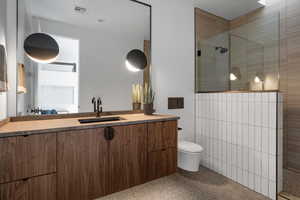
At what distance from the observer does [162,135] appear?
6.59ft

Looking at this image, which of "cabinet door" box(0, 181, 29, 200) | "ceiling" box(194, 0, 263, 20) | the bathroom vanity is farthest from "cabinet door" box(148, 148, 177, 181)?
"ceiling" box(194, 0, 263, 20)

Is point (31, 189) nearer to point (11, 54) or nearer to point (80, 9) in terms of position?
point (11, 54)

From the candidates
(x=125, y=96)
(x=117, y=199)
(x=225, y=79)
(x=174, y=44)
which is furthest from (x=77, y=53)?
(x=225, y=79)

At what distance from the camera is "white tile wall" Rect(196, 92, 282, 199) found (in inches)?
69.3

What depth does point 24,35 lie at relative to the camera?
1677mm

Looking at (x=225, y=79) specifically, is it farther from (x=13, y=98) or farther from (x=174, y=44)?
(x=13, y=98)

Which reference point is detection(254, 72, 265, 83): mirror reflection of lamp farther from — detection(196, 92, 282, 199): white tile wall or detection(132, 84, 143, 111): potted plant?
detection(132, 84, 143, 111): potted plant

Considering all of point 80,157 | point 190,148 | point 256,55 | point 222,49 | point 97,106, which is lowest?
point 190,148

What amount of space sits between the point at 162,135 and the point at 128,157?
51cm

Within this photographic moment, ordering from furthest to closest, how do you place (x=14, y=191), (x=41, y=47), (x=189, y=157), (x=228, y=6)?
(x=228, y=6), (x=189, y=157), (x=41, y=47), (x=14, y=191)

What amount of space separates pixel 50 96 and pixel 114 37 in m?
1.11

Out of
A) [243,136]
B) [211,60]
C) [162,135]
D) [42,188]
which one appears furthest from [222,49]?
[42,188]

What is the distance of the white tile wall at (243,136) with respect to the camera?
176 centimetres

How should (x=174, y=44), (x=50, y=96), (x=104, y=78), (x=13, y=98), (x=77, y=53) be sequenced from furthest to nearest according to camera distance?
1. (x=174, y=44)
2. (x=104, y=78)
3. (x=77, y=53)
4. (x=50, y=96)
5. (x=13, y=98)
